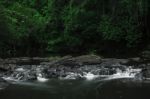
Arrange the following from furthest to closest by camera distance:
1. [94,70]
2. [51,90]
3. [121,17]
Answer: [121,17]
[94,70]
[51,90]

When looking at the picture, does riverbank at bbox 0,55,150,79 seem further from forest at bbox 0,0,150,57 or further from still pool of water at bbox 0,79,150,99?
forest at bbox 0,0,150,57

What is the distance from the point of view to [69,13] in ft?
128

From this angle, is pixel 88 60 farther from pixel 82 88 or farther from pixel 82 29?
pixel 82 88

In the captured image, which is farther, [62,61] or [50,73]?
[62,61]

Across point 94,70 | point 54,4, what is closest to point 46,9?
point 54,4

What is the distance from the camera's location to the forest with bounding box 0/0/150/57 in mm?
35375

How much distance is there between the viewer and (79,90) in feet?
59.8

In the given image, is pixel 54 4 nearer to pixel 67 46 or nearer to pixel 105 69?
pixel 67 46

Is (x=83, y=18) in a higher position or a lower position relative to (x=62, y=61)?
higher

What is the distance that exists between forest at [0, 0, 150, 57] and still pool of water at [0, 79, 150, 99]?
13395 mm

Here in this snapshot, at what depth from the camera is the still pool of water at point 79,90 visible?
54.7ft

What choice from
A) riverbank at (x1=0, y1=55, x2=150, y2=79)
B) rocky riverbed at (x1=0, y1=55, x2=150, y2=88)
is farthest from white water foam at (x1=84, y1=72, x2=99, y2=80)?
riverbank at (x1=0, y1=55, x2=150, y2=79)

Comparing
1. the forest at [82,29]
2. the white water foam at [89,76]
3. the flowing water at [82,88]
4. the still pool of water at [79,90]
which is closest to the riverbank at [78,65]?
the white water foam at [89,76]

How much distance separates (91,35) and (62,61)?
10763mm
